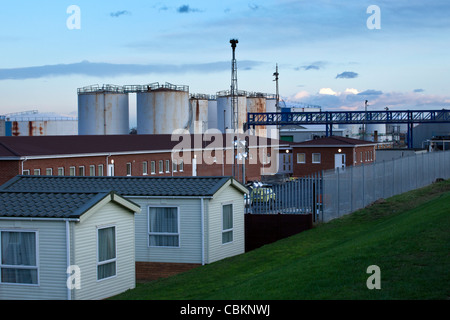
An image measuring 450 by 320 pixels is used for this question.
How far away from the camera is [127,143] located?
5903 cm

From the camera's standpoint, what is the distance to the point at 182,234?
78.8ft

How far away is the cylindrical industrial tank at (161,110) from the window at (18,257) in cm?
6452

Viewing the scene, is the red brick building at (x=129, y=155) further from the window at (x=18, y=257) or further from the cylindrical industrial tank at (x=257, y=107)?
the window at (x=18, y=257)

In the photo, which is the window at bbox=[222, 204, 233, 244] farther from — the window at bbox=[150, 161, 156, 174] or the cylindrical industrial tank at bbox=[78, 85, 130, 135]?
the cylindrical industrial tank at bbox=[78, 85, 130, 135]

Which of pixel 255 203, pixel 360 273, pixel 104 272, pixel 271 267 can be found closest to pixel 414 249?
pixel 360 273

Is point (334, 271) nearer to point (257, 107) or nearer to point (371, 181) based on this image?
point (371, 181)

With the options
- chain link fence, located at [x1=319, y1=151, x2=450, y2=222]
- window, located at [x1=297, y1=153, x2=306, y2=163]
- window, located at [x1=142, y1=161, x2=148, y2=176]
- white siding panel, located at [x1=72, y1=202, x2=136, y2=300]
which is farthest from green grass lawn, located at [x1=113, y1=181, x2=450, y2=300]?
window, located at [x1=297, y1=153, x2=306, y2=163]

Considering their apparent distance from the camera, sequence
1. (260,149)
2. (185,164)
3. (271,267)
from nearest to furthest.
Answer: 1. (271,267)
2. (185,164)
3. (260,149)

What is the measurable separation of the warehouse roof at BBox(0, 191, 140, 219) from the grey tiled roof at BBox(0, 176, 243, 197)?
4324 millimetres

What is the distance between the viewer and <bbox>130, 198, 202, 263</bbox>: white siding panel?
2400 centimetres

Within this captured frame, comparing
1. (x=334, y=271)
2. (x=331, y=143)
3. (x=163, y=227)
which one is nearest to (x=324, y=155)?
(x=331, y=143)

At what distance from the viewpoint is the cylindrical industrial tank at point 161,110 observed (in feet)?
272
